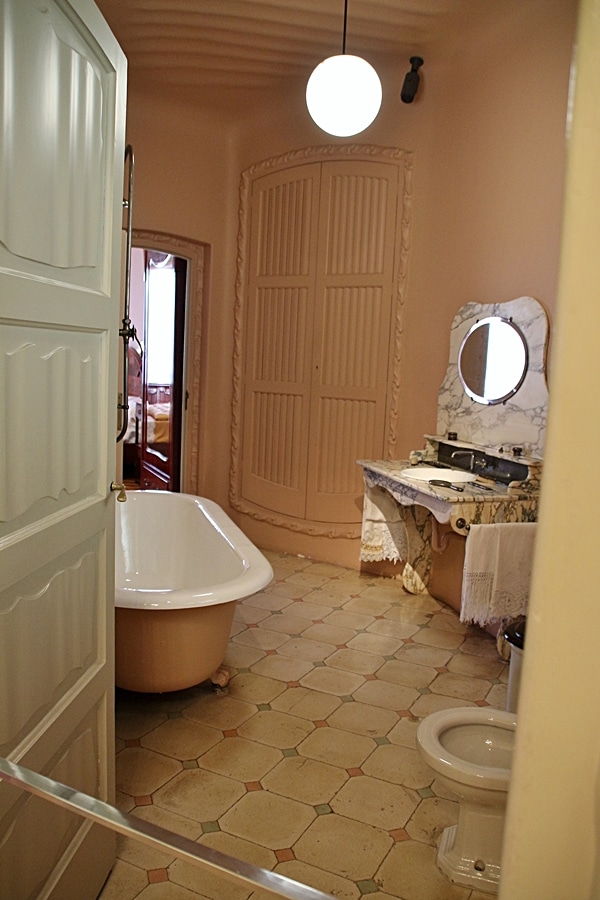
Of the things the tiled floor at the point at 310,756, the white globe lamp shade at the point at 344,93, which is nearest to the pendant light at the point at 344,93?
the white globe lamp shade at the point at 344,93

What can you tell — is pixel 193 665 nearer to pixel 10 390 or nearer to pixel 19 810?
pixel 19 810

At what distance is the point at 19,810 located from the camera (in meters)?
1.42

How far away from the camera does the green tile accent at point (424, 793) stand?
2.38 meters

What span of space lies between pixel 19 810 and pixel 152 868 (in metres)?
0.72

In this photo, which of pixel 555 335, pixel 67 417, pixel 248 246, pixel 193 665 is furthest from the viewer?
pixel 248 246

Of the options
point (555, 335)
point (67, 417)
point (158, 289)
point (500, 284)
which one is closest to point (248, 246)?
point (500, 284)

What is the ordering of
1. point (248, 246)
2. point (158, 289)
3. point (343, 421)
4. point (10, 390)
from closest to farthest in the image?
point (10, 390) < point (343, 421) < point (248, 246) < point (158, 289)

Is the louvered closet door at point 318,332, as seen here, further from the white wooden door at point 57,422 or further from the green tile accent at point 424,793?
the white wooden door at point 57,422

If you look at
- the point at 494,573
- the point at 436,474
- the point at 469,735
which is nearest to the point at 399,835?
the point at 469,735

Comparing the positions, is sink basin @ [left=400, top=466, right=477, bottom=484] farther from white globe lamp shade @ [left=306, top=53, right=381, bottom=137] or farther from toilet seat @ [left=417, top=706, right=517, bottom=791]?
white globe lamp shade @ [left=306, top=53, right=381, bottom=137]

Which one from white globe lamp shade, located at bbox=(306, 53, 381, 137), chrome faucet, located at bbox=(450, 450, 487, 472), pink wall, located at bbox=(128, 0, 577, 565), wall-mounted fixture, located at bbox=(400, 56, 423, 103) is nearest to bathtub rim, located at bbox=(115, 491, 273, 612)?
chrome faucet, located at bbox=(450, 450, 487, 472)

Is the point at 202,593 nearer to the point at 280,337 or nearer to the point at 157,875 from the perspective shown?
the point at 157,875

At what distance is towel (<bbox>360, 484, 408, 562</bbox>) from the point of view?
436 cm

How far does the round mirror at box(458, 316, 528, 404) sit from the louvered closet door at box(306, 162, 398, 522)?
692mm
